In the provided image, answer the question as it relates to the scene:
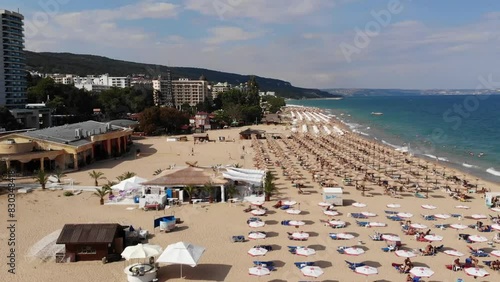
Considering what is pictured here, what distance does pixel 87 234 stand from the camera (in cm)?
1691

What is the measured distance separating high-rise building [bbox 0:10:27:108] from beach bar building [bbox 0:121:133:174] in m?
38.6

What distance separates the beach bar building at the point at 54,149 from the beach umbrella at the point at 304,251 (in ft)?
82.6

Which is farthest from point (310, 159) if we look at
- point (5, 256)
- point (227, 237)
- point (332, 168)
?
point (5, 256)

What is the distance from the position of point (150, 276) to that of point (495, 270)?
1256 cm

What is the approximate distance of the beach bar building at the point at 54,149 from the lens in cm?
3350

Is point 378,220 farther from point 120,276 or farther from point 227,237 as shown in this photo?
point 120,276

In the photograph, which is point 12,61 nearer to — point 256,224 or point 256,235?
point 256,224

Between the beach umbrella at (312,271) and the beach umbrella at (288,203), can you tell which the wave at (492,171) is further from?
the beach umbrella at (312,271)

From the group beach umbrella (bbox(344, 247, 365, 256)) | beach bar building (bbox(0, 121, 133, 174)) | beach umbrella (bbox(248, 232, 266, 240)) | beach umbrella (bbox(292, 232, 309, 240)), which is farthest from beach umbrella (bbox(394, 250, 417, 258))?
beach bar building (bbox(0, 121, 133, 174))

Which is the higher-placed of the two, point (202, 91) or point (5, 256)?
point (202, 91)

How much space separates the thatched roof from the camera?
25.5 meters

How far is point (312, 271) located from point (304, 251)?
2.11m

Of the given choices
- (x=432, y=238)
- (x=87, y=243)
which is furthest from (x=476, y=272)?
(x=87, y=243)

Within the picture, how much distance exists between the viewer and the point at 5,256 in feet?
56.4
